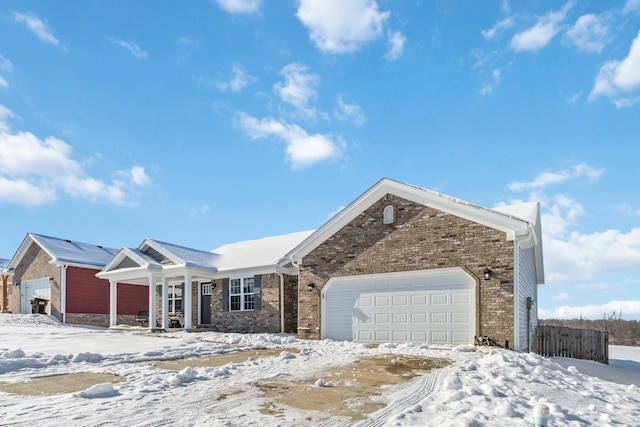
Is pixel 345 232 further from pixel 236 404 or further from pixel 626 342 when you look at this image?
pixel 626 342

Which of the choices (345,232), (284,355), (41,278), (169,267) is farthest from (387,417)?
(41,278)

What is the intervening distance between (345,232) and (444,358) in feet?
20.7

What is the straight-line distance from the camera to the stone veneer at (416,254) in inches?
509

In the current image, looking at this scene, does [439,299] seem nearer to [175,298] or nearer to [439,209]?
[439,209]

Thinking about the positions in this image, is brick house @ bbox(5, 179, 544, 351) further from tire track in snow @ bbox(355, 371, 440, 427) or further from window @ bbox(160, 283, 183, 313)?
tire track in snow @ bbox(355, 371, 440, 427)

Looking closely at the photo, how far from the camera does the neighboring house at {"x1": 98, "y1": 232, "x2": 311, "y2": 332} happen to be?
63.9 ft

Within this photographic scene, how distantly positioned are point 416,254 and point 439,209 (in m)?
1.55

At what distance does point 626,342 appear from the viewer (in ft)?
113

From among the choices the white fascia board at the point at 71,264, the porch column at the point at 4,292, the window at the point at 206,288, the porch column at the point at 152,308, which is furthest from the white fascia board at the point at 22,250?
the window at the point at 206,288

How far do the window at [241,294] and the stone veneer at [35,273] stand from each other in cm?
1046

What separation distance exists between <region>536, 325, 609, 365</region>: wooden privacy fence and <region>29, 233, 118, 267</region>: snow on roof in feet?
73.8

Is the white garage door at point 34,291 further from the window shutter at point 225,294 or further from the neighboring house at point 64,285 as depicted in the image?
the window shutter at point 225,294

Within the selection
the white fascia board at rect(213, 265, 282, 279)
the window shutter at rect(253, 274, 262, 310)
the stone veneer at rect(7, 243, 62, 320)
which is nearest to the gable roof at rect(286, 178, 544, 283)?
the white fascia board at rect(213, 265, 282, 279)

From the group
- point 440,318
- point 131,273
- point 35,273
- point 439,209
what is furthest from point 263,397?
point 35,273
